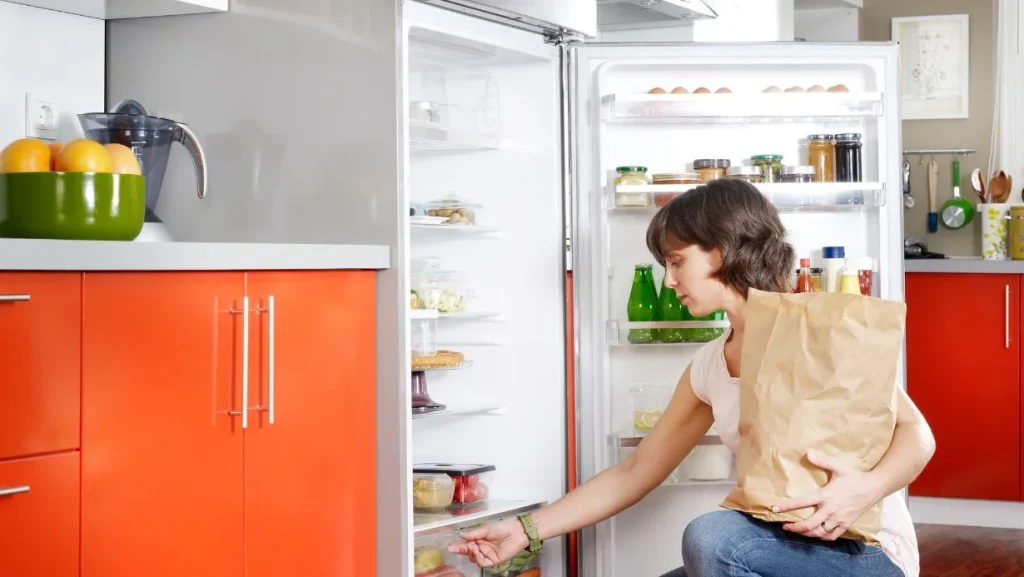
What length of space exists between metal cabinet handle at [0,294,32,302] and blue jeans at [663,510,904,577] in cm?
99

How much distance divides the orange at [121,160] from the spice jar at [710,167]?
4.11ft

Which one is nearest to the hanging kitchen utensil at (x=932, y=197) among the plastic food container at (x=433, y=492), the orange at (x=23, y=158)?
the plastic food container at (x=433, y=492)

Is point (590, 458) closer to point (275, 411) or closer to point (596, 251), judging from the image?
point (596, 251)

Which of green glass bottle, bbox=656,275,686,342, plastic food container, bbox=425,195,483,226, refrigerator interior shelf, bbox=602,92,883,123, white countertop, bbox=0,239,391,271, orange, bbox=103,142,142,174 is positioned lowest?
Answer: green glass bottle, bbox=656,275,686,342

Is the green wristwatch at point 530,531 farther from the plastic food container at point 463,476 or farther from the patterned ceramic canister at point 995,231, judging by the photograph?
the patterned ceramic canister at point 995,231

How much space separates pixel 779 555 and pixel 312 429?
0.79 m

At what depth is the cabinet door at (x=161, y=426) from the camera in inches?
60.6

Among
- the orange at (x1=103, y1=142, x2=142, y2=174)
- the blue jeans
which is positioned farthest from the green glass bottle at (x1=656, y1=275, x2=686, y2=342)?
the orange at (x1=103, y1=142, x2=142, y2=174)

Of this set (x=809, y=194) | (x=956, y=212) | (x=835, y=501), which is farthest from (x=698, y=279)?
(x=956, y=212)

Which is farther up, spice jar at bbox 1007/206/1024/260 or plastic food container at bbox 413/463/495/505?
spice jar at bbox 1007/206/1024/260

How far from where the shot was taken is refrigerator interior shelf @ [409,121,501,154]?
2293 millimetres

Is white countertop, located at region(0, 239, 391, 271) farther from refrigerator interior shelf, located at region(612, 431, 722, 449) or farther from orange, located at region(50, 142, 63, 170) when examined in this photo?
refrigerator interior shelf, located at region(612, 431, 722, 449)

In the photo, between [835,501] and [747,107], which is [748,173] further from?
[835,501]

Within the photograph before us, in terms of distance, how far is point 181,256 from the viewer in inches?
65.4
